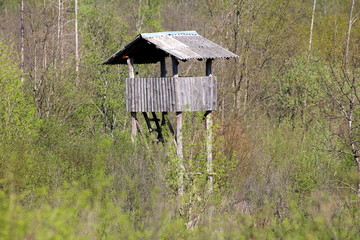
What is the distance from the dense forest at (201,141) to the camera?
8.79 meters

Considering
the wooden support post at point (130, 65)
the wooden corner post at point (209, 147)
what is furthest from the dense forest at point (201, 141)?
the wooden support post at point (130, 65)

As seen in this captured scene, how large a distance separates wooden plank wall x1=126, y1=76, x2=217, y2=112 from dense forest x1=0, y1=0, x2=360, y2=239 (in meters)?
0.71

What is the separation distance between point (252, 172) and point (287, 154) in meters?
2.48

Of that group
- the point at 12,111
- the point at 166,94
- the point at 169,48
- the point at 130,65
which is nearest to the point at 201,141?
the point at 166,94

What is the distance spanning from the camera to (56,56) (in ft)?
60.2

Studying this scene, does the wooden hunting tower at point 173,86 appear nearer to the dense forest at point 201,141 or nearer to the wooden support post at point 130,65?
the wooden support post at point 130,65

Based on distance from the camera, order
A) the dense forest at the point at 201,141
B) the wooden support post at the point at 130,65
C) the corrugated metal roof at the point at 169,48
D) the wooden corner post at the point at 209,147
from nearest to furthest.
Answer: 1. the dense forest at the point at 201,141
2. the wooden corner post at the point at 209,147
3. the corrugated metal roof at the point at 169,48
4. the wooden support post at the point at 130,65

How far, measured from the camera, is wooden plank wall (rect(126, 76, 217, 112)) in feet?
44.3

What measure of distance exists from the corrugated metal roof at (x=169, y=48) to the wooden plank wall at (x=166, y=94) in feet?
2.32

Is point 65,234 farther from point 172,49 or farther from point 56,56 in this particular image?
point 56,56

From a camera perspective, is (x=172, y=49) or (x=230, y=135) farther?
(x=230, y=135)

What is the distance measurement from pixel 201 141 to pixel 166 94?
1.57 metres

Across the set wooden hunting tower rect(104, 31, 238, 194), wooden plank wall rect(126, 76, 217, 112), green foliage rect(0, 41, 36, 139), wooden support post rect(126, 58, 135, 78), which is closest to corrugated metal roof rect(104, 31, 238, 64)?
wooden hunting tower rect(104, 31, 238, 194)

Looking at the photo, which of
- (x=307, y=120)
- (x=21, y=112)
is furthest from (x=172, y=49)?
(x=307, y=120)
